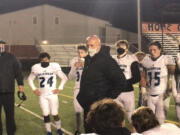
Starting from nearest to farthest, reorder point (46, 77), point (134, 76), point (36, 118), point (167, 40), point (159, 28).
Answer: point (134, 76) → point (46, 77) → point (36, 118) → point (167, 40) → point (159, 28)

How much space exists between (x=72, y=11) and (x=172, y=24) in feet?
41.3

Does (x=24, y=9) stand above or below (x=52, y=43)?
above

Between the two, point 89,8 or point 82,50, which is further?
point 89,8

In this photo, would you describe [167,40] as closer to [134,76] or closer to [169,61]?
[169,61]

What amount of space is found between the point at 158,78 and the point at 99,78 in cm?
215

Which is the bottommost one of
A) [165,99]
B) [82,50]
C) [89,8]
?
[165,99]

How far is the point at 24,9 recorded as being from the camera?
39531mm

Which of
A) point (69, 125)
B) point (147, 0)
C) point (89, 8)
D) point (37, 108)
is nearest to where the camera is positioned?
point (69, 125)

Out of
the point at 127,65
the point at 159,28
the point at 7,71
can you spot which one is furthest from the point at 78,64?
the point at 159,28

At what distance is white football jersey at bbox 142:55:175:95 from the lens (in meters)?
6.12

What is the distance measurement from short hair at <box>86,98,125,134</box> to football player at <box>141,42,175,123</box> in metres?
3.59

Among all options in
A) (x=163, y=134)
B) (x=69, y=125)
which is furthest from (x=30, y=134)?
(x=163, y=134)

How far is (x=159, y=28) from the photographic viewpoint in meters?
37.3

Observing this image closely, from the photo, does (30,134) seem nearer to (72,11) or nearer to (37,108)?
(37,108)
